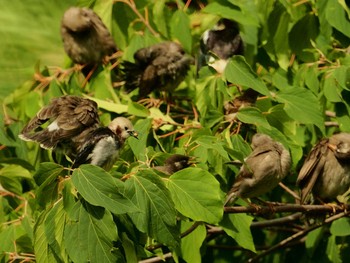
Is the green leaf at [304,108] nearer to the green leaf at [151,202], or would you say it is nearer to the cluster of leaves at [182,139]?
the cluster of leaves at [182,139]

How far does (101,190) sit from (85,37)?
2.69 meters

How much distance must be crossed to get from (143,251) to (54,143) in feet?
2.89

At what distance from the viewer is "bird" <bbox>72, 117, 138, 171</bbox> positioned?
3658 mm

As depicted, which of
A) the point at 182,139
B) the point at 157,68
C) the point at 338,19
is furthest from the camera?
the point at 157,68

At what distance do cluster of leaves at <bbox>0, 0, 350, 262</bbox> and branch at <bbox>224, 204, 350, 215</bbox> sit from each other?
8cm

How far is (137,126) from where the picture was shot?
157 inches

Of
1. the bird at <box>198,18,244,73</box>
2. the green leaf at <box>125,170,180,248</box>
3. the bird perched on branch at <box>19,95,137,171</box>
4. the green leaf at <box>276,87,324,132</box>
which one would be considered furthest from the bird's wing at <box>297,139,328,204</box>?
the green leaf at <box>125,170,180,248</box>

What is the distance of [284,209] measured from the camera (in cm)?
364

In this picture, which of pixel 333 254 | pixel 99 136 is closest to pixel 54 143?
pixel 99 136

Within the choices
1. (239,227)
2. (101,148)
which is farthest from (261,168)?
(101,148)

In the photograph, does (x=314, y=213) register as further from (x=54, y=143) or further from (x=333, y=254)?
(x=54, y=143)

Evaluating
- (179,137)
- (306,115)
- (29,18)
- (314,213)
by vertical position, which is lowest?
(29,18)

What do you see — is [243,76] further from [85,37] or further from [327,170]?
[85,37]

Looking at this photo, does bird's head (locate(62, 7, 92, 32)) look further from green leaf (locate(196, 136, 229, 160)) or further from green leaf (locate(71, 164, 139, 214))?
green leaf (locate(71, 164, 139, 214))
